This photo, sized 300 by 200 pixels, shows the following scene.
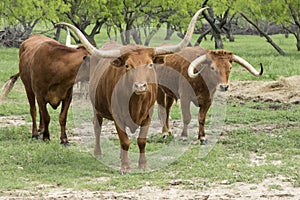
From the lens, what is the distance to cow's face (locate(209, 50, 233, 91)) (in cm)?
980

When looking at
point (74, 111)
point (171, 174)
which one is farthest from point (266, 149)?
point (74, 111)

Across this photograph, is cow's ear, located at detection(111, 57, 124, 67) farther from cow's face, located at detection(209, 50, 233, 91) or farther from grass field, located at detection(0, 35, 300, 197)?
cow's face, located at detection(209, 50, 233, 91)

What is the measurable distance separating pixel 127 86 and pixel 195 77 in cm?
234

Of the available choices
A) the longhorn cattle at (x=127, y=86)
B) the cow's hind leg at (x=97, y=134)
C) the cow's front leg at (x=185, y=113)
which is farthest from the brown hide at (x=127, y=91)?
the cow's front leg at (x=185, y=113)

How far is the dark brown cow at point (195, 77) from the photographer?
996cm

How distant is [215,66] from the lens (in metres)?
9.95

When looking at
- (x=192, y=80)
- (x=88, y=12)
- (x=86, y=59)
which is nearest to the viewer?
(x=86, y=59)

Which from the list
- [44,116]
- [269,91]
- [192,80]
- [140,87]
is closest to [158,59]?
[140,87]

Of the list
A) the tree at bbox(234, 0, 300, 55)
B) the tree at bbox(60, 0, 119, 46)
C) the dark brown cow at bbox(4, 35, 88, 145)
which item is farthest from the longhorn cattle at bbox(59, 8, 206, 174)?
the tree at bbox(234, 0, 300, 55)

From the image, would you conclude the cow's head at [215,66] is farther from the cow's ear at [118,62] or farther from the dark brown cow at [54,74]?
the cow's ear at [118,62]

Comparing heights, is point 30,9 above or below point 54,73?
above

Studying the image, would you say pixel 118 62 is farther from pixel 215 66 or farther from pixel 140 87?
pixel 215 66

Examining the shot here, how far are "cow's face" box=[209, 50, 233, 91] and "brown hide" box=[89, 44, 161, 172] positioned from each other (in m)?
1.60

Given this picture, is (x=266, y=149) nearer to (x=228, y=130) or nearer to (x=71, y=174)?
(x=228, y=130)
